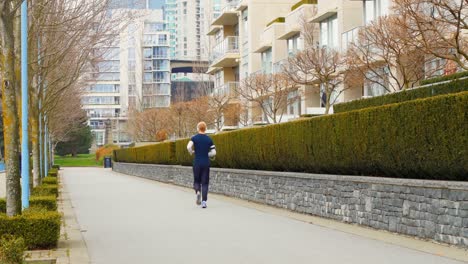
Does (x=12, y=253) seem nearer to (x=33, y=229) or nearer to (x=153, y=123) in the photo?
(x=33, y=229)

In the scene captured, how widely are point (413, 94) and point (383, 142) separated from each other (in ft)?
9.34

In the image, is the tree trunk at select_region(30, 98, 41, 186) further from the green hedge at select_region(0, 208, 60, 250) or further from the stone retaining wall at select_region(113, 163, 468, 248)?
the green hedge at select_region(0, 208, 60, 250)

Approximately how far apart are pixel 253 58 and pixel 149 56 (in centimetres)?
9028

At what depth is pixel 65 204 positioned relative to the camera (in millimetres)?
20141

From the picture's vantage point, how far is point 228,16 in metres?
55.7

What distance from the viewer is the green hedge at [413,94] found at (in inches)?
509

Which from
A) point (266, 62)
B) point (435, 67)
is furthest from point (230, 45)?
point (435, 67)

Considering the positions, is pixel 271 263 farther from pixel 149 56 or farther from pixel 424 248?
pixel 149 56

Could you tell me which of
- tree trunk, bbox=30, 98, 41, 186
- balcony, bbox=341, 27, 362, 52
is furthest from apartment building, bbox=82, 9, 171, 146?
tree trunk, bbox=30, 98, 41, 186

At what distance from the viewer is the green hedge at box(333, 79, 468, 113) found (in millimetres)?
12922

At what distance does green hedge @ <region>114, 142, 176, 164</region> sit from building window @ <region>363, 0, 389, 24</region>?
35.1 feet

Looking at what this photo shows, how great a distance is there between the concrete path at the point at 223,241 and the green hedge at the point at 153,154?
17.3 metres

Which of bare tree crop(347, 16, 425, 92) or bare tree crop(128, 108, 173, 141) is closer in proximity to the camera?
bare tree crop(347, 16, 425, 92)

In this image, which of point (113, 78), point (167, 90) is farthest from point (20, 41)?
point (113, 78)
